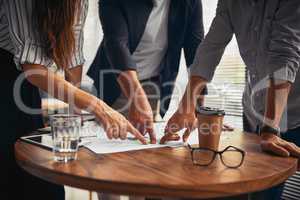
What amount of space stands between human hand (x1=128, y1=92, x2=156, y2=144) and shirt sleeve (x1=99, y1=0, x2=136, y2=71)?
0.19 m

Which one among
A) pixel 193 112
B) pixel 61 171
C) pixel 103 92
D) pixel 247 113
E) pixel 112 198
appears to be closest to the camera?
pixel 61 171

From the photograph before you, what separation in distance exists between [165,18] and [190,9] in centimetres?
12

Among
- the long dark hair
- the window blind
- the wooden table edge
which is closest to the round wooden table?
the wooden table edge

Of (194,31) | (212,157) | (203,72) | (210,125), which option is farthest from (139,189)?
(194,31)

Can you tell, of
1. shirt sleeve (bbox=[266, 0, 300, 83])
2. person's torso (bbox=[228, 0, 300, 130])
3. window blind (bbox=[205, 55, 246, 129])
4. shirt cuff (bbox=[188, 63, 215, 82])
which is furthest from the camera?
window blind (bbox=[205, 55, 246, 129])

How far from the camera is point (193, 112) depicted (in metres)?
1.24

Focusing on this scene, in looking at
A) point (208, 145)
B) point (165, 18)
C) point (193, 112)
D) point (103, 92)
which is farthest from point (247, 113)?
point (103, 92)

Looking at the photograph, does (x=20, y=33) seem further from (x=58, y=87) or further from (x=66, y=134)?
(x=66, y=134)

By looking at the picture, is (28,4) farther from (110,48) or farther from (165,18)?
(165,18)

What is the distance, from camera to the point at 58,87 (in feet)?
3.41

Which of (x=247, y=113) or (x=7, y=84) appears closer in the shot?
(x=7, y=84)

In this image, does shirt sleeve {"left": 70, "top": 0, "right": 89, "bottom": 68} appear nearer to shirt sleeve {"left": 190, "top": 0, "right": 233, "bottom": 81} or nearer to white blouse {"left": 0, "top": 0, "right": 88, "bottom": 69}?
white blouse {"left": 0, "top": 0, "right": 88, "bottom": 69}

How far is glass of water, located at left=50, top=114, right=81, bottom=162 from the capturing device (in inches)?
34.4

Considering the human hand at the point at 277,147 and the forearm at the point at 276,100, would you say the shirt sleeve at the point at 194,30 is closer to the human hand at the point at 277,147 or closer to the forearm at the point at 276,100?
the forearm at the point at 276,100
